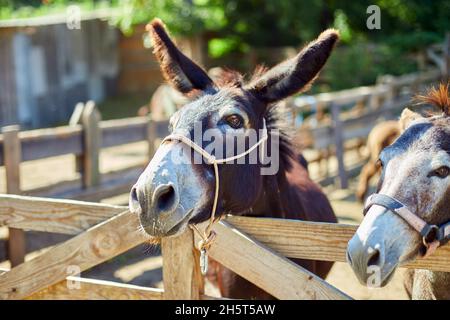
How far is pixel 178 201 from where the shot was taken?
2521mm

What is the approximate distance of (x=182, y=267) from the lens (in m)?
3.03

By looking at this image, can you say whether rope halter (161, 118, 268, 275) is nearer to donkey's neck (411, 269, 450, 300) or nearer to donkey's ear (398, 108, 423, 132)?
donkey's ear (398, 108, 423, 132)

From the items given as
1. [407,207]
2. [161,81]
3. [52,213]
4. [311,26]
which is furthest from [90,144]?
[311,26]

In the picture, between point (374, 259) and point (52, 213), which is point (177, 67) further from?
point (374, 259)

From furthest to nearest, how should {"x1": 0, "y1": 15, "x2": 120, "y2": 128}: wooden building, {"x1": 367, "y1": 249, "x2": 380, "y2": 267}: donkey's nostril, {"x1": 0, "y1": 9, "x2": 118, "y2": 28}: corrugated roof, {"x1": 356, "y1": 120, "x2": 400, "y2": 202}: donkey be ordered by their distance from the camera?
{"x1": 0, "y1": 15, "x2": 120, "y2": 128}: wooden building < {"x1": 0, "y1": 9, "x2": 118, "y2": 28}: corrugated roof < {"x1": 356, "y1": 120, "x2": 400, "y2": 202}: donkey < {"x1": 367, "y1": 249, "x2": 380, "y2": 267}: donkey's nostril

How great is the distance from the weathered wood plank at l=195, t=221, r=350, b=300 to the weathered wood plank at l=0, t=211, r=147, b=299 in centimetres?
42

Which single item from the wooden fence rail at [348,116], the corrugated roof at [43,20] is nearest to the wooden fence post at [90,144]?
the wooden fence rail at [348,116]

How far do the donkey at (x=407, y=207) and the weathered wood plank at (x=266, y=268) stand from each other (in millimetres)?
419

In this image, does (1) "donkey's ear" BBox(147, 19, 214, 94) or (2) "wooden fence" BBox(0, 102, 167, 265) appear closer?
(1) "donkey's ear" BBox(147, 19, 214, 94)

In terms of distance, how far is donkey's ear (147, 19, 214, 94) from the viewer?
342 centimetres

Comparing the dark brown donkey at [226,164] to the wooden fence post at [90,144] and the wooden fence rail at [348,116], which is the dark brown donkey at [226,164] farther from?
A: the wooden fence rail at [348,116]

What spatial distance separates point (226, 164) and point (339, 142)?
7485mm

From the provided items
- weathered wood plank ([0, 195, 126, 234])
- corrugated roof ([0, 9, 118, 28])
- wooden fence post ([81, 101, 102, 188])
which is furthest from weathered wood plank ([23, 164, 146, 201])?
corrugated roof ([0, 9, 118, 28])

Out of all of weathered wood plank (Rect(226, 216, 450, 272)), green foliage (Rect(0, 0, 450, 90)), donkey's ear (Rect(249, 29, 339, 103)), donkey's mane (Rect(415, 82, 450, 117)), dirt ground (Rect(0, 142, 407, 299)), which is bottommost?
dirt ground (Rect(0, 142, 407, 299))
